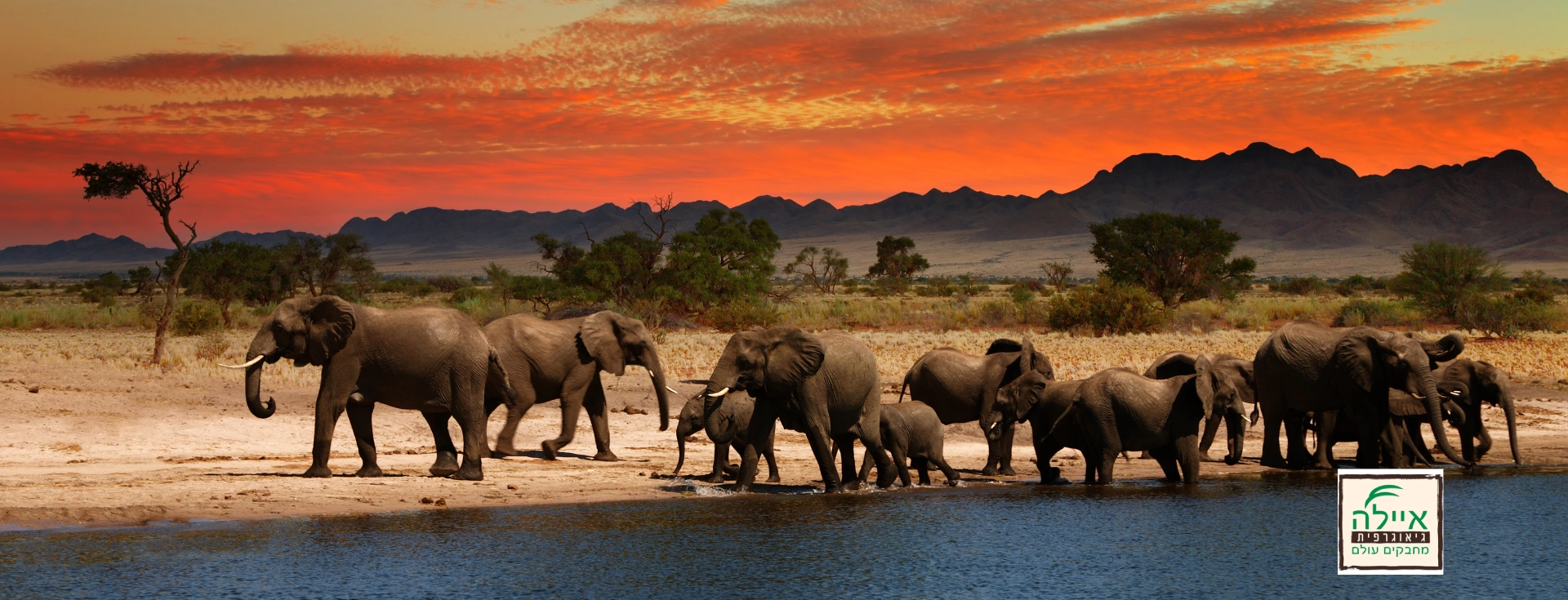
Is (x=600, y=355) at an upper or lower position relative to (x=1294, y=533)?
upper

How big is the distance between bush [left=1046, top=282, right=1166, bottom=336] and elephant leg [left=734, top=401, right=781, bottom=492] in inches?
1238

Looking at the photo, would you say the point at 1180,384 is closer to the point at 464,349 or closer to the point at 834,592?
the point at 834,592

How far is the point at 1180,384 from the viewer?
15.7 meters

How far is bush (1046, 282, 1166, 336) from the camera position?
45156mm

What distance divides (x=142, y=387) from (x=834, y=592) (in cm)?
1601

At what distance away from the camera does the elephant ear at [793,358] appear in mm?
14312

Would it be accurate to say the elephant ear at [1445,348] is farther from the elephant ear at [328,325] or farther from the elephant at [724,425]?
the elephant ear at [328,325]

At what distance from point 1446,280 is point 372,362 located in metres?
49.2

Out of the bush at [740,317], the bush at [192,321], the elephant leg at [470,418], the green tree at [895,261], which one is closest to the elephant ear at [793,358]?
the elephant leg at [470,418]

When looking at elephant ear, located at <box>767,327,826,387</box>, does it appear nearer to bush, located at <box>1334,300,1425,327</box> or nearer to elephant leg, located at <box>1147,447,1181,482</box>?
elephant leg, located at <box>1147,447,1181,482</box>

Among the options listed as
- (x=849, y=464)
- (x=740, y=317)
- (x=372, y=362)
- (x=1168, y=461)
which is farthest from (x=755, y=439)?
(x=740, y=317)

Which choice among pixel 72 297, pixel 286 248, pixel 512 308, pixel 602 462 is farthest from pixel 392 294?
pixel 602 462

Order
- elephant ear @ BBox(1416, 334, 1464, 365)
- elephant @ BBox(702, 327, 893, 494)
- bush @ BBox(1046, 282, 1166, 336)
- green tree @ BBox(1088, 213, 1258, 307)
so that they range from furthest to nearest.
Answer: green tree @ BBox(1088, 213, 1258, 307), bush @ BBox(1046, 282, 1166, 336), elephant ear @ BBox(1416, 334, 1464, 365), elephant @ BBox(702, 327, 893, 494)

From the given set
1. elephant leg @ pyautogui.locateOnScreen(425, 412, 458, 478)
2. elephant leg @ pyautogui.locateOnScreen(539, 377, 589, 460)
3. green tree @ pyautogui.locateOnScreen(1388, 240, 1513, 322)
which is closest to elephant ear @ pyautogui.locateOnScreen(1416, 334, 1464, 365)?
elephant leg @ pyautogui.locateOnScreen(539, 377, 589, 460)
